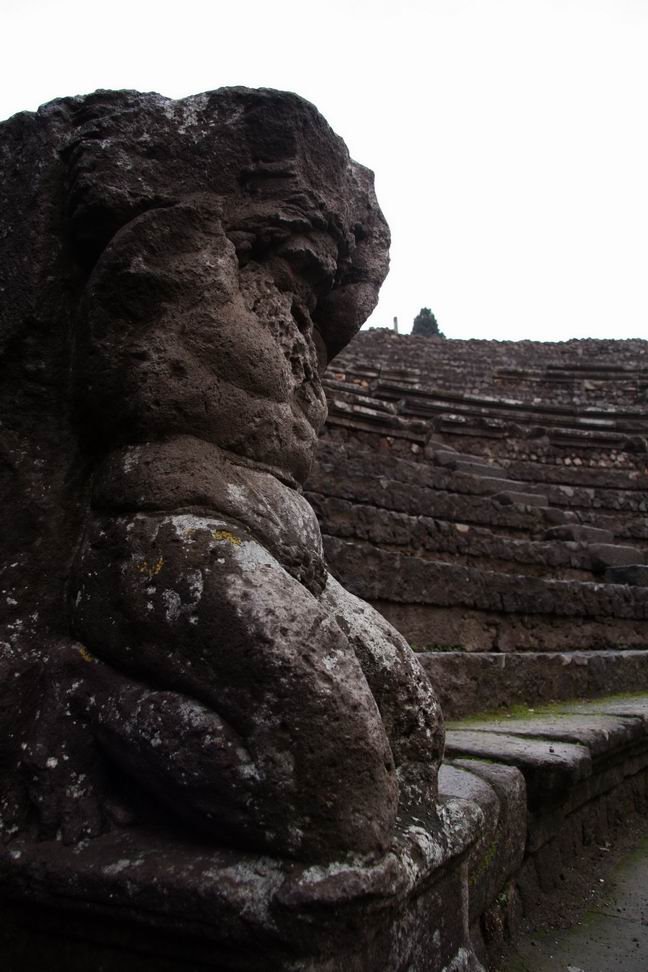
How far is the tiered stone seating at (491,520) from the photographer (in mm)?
3766

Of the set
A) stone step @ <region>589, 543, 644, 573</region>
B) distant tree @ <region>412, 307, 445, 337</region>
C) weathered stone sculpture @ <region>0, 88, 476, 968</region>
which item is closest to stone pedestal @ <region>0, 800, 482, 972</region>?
weathered stone sculpture @ <region>0, 88, 476, 968</region>

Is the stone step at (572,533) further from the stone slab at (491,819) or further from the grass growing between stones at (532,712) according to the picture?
the stone slab at (491,819)

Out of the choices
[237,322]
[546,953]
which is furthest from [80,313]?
[546,953]

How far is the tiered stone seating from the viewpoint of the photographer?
148 inches

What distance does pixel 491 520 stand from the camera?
5891mm

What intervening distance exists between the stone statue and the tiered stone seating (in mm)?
1873

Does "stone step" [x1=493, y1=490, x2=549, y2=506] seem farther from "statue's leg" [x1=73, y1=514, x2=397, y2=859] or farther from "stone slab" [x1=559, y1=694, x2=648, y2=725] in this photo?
"statue's leg" [x1=73, y1=514, x2=397, y2=859]

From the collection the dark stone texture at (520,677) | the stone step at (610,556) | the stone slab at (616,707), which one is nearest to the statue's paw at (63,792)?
the dark stone texture at (520,677)

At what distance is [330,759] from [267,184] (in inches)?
52.9

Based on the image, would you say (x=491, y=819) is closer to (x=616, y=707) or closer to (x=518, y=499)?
(x=616, y=707)

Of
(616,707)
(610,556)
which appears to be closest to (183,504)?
(616,707)

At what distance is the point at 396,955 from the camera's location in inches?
47.3

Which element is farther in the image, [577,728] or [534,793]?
[577,728]

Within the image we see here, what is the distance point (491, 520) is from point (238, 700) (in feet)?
16.2
